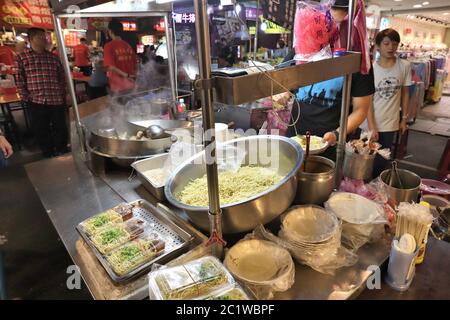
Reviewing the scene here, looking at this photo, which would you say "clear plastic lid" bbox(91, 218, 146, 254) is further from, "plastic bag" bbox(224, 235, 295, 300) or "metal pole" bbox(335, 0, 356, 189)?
"metal pole" bbox(335, 0, 356, 189)

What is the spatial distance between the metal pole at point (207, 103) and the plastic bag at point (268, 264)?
11 cm

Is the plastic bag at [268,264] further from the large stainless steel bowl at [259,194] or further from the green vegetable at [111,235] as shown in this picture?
the green vegetable at [111,235]

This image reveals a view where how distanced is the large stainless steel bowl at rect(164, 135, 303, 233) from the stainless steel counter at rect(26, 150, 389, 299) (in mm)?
236

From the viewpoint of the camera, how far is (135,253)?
3.98 feet

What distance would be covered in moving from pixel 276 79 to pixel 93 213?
4.35 ft

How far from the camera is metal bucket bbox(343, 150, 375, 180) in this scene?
1.71 metres

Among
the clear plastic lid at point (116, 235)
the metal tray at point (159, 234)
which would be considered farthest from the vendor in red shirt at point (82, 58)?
the clear plastic lid at point (116, 235)

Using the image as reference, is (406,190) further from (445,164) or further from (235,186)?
(445,164)

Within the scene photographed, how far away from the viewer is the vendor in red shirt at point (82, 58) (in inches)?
321

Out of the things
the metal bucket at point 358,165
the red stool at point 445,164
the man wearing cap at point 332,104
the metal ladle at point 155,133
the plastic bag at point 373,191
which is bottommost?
the red stool at point 445,164

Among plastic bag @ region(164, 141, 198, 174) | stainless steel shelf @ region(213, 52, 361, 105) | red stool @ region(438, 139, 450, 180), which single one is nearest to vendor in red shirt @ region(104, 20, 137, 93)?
plastic bag @ region(164, 141, 198, 174)

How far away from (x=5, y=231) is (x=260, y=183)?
3370mm

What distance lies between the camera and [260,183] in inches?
59.5
